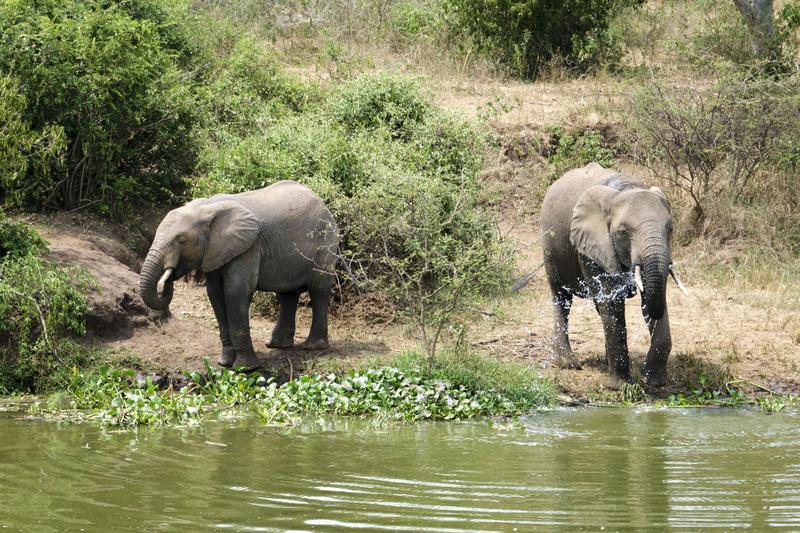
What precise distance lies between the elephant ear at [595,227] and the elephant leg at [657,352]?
26.1 inches

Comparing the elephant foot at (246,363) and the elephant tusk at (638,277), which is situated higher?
the elephant tusk at (638,277)

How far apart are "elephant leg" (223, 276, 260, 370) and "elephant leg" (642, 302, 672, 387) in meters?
4.10

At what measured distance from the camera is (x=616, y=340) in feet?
41.2

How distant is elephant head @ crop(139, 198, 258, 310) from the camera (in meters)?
12.4

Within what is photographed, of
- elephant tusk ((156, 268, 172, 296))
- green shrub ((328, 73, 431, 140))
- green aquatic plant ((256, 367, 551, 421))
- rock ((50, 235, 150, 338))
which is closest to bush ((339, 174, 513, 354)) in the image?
green aquatic plant ((256, 367, 551, 421))

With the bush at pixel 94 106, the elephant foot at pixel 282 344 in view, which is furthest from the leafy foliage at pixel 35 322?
the elephant foot at pixel 282 344

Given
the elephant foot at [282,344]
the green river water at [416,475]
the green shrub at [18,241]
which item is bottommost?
the green river water at [416,475]

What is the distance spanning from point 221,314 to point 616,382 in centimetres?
Result: 421

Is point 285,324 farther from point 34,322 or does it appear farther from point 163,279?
point 34,322

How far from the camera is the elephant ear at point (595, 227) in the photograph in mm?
12375

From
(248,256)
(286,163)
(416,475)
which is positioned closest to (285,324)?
(248,256)

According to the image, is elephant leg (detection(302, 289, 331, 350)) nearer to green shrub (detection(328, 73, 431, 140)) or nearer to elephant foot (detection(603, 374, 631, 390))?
elephant foot (detection(603, 374, 631, 390))

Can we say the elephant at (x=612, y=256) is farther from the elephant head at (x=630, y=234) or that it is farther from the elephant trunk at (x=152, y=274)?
the elephant trunk at (x=152, y=274)

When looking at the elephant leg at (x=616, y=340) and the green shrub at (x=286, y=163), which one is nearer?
the elephant leg at (x=616, y=340)
